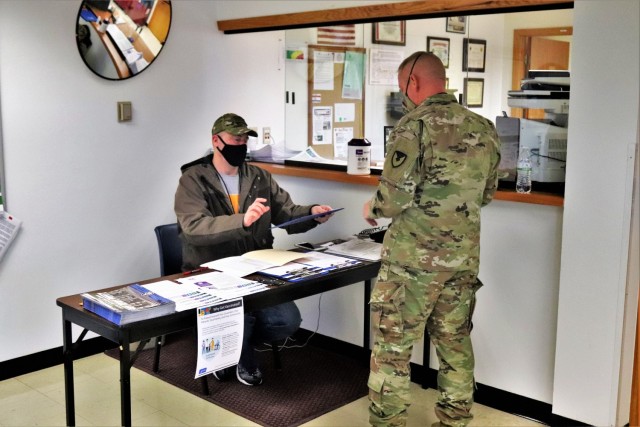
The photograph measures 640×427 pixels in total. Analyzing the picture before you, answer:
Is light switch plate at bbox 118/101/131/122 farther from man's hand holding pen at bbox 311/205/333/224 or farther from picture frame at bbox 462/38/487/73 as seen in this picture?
picture frame at bbox 462/38/487/73

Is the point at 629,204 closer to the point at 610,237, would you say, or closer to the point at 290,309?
the point at 610,237

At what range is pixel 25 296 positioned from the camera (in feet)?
12.0

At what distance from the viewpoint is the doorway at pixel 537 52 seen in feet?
10.2

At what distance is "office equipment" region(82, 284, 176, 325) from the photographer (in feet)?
7.97

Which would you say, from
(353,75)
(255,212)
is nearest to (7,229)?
(255,212)

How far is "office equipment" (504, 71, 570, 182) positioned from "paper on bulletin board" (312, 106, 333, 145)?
1218 mm

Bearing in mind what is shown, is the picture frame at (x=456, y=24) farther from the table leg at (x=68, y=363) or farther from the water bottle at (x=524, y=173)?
the table leg at (x=68, y=363)

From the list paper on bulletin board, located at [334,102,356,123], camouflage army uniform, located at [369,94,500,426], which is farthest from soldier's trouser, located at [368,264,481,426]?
paper on bulletin board, located at [334,102,356,123]

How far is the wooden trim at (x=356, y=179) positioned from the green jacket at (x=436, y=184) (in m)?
0.41

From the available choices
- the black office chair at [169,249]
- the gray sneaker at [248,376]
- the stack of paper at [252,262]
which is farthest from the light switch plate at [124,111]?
the gray sneaker at [248,376]

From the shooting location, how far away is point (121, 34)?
385cm

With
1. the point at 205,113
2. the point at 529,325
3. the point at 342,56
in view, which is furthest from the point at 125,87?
the point at 529,325

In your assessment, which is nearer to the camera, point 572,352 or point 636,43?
point 636,43

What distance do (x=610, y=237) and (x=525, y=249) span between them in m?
0.41
